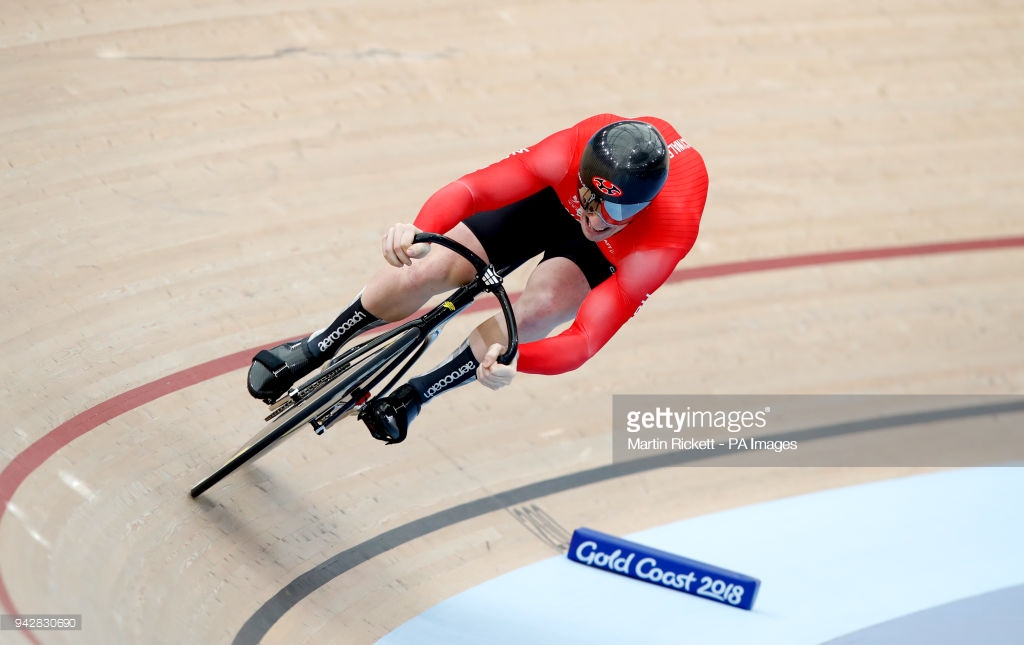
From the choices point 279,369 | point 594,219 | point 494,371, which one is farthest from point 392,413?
point 594,219

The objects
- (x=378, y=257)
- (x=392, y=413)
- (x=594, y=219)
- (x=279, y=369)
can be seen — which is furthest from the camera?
(x=378, y=257)

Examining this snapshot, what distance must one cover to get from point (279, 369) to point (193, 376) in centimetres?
76

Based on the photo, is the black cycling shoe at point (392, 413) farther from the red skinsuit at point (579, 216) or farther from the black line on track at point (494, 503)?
the black line on track at point (494, 503)

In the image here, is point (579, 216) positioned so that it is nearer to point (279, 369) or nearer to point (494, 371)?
point (494, 371)

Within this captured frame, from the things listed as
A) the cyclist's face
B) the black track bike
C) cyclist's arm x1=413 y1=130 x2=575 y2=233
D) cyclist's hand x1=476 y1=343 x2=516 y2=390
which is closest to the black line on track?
the black track bike

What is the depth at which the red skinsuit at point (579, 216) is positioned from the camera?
2.67m

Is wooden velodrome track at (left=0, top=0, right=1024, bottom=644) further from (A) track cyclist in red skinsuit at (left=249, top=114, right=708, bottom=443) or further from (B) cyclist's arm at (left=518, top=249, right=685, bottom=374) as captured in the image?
(B) cyclist's arm at (left=518, top=249, right=685, bottom=374)

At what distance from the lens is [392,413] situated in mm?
2930

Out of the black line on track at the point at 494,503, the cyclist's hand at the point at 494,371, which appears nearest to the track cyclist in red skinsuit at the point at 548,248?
the cyclist's hand at the point at 494,371

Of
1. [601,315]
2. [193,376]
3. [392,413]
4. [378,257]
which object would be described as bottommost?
[392,413]

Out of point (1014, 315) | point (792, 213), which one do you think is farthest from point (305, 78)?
point (1014, 315)

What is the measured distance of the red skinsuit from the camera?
105 inches

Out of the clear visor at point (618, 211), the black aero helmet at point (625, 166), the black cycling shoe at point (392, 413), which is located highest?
the black aero helmet at point (625, 166)

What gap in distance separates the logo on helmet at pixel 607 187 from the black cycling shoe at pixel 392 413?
794 millimetres
